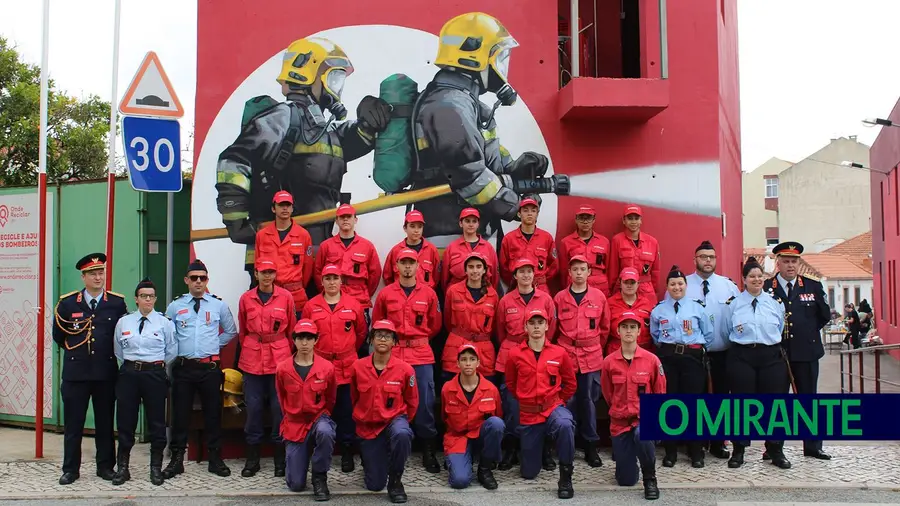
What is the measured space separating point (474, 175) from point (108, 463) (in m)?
4.44

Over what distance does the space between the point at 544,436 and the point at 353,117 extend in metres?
3.86

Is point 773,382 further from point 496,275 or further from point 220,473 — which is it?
point 220,473

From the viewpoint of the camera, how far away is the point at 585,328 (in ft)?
25.1

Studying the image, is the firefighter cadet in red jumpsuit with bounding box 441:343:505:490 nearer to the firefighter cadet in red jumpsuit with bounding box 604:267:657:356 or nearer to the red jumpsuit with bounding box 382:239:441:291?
the red jumpsuit with bounding box 382:239:441:291

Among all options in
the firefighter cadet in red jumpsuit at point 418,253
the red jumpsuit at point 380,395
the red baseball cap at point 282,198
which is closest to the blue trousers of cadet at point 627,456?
the red jumpsuit at point 380,395

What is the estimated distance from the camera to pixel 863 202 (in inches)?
1705

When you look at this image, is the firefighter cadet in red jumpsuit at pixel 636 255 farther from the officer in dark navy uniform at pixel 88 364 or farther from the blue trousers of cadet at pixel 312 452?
the officer in dark navy uniform at pixel 88 364

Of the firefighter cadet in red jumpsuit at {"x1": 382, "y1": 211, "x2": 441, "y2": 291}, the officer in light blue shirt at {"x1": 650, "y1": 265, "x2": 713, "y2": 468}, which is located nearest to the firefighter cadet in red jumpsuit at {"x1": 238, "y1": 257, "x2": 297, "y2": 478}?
the firefighter cadet in red jumpsuit at {"x1": 382, "y1": 211, "x2": 441, "y2": 291}

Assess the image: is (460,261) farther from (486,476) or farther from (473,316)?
(486,476)

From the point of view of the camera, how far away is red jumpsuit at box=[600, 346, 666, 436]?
22.8ft

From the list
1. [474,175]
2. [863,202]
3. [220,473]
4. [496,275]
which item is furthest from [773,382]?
[863,202]

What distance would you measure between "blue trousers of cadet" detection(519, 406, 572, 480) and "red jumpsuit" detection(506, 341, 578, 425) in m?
0.07

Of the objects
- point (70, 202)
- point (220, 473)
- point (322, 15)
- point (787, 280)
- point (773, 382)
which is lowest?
point (220, 473)

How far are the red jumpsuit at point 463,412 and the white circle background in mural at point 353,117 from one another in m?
2.10
